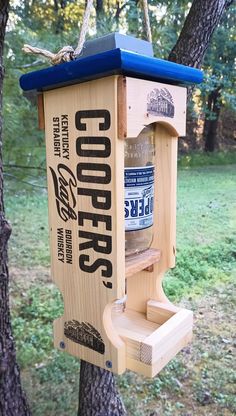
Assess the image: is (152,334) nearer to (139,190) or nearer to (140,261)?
(140,261)

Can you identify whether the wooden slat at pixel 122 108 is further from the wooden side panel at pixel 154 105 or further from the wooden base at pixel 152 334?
the wooden base at pixel 152 334

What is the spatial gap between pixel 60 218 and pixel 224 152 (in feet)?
29.7

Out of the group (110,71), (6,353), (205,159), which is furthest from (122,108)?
(205,159)

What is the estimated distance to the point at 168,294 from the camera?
2.22 m

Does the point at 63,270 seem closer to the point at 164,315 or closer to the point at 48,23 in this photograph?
the point at 164,315

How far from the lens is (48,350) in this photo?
1.67 metres

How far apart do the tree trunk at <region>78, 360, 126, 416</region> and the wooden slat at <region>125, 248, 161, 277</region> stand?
0.49 m

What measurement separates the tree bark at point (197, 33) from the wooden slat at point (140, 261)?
0.50 metres

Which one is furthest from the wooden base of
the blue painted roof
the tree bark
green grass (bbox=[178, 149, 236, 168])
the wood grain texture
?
green grass (bbox=[178, 149, 236, 168])

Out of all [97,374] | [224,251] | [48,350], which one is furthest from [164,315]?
[224,251]

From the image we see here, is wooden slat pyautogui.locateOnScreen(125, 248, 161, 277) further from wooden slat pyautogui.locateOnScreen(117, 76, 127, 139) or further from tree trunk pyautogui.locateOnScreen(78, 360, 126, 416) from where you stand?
tree trunk pyautogui.locateOnScreen(78, 360, 126, 416)

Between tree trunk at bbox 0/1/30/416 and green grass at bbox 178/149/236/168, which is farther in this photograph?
green grass at bbox 178/149/236/168

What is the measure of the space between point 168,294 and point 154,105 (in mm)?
1750

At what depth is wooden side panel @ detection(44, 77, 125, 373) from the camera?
0.59 m
